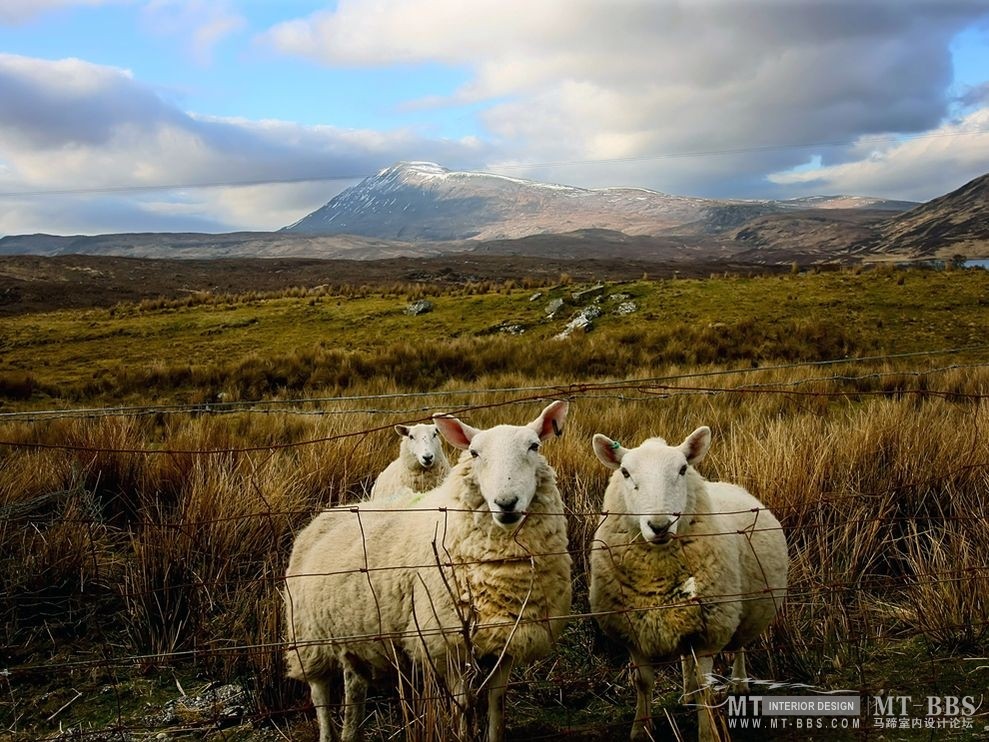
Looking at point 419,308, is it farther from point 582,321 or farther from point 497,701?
point 497,701

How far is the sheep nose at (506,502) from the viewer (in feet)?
9.80

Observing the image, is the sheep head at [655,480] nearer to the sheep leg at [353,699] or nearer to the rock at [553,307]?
the sheep leg at [353,699]

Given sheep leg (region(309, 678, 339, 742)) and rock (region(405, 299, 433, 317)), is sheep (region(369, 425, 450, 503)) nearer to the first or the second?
sheep leg (region(309, 678, 339, 742))

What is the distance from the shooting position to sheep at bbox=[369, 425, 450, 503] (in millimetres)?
5922

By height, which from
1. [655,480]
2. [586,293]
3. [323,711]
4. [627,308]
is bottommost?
[323,711]

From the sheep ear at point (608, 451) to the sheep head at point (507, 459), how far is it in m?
0.28

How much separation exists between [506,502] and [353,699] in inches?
54.7

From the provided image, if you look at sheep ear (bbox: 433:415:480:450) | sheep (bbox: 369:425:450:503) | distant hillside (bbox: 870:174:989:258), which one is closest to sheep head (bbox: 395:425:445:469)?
sheep (bbox: 369:425:450:503)

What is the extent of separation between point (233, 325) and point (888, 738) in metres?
19.7

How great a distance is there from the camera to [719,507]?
379 centimetres

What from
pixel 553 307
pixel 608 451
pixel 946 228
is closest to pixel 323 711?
pixel 608 451

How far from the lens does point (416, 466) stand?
20.0ft

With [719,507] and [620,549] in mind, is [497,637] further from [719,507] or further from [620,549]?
[719,507]

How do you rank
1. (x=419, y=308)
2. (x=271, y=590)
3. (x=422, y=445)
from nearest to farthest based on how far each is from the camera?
(x=271, y=590) < (x=422, y=445) < (x=419, y=308)
